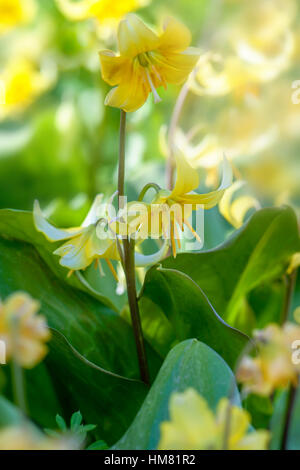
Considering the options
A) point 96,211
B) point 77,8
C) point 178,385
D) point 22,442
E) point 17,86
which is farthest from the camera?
point 17,86

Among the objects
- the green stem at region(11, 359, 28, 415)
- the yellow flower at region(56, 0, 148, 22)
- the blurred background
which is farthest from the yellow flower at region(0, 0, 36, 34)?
the green stem at region(11, 359, 28, 415)

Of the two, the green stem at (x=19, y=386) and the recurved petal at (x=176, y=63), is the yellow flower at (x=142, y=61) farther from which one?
the green stem at (x=19, y=386)

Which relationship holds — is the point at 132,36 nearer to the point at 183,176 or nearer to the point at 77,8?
the point at 183,176

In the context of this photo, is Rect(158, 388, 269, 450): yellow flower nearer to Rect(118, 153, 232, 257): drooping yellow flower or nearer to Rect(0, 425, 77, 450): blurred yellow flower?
Rect(0, 425, 77, 450): blurred yellow flower

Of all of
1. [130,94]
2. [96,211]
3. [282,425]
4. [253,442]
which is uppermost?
[130,94]

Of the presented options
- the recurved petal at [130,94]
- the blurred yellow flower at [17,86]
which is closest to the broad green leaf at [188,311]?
the recurved petal at [130,94]

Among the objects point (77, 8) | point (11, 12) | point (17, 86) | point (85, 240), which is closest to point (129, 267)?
point (85, 240)

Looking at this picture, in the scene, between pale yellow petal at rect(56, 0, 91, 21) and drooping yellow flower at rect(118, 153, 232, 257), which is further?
pale yellow petal at rect(56, 0, 91, 21)
